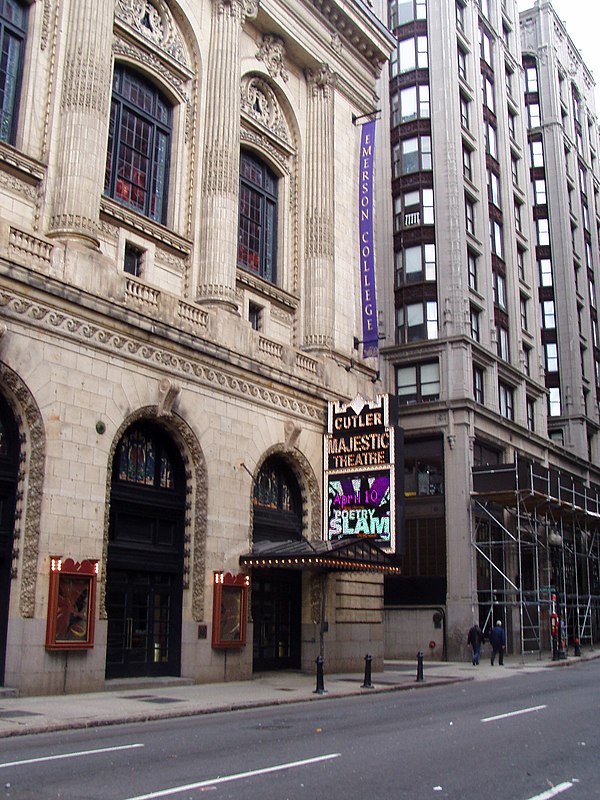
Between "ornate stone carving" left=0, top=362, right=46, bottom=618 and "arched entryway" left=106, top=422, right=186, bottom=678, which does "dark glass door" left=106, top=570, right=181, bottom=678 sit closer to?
"arched entryway" left=106, top=422, right=186, bottom=678

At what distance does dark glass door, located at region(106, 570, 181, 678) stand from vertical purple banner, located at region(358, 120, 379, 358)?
45.7 feet

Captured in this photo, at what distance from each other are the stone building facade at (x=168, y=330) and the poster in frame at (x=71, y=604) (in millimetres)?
252

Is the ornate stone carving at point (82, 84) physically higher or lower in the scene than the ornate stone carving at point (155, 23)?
lower

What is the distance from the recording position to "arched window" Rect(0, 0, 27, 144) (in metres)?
23.5

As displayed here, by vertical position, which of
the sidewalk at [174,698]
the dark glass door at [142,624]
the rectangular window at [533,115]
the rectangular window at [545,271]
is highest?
the rectangular window at [533,115]

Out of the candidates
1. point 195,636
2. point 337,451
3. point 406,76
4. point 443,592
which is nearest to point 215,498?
point 195,636

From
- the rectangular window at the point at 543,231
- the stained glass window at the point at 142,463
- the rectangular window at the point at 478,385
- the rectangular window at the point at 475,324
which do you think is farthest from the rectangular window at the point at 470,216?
the stained glass window at the point at 142,463

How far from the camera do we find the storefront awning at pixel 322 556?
24766mm

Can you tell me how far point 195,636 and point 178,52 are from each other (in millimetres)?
18926

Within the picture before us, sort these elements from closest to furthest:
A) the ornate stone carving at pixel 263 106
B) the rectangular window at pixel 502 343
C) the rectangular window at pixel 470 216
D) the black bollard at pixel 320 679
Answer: the black bollard at pixel 320 679 → the ornate stone carving at pixel 263 106 → the rectangular window at pixel 470 216 → the rectangular window at pixel 502 343

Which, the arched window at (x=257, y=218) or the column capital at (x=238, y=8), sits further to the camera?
the arched window at (x=257, y=218)

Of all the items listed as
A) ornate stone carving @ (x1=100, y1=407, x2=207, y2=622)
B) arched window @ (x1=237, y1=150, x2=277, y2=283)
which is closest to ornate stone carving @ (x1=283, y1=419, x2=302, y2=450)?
ornate stone carving @ (x1=100, y1=407, x2=207, y2=622)

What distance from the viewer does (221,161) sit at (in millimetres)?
28891

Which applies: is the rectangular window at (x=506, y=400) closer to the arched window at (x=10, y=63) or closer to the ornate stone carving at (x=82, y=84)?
the ornate stone carving at (x=82, y=84)
